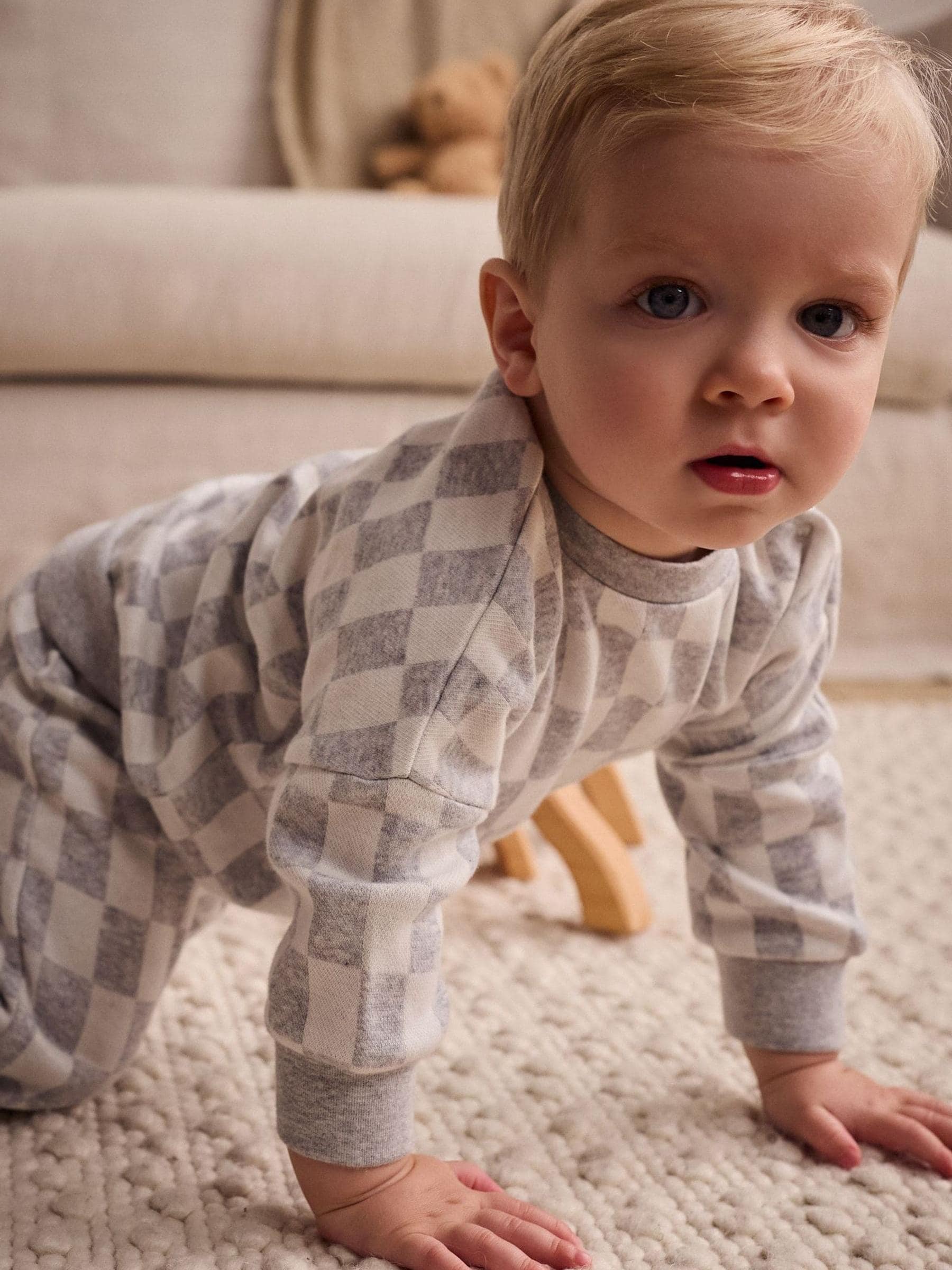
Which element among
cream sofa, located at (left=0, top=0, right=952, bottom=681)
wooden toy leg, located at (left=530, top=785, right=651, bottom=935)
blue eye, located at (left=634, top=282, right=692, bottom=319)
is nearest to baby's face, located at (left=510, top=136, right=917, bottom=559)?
blue eye, located at (left=634, top=282, right=692, bottom=319)

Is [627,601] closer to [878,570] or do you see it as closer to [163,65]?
[878,570]

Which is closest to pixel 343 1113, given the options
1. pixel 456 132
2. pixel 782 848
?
pixel 782 848

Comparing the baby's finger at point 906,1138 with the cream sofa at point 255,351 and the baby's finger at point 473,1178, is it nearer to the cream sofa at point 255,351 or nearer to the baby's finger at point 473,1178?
the baby's finger at point 473,1178

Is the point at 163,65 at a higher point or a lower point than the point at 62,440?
higher

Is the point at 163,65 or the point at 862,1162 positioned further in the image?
the point at 163,65

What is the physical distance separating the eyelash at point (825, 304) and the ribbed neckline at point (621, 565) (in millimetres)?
103

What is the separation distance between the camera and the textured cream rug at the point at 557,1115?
598mm

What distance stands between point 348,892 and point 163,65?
5.00ft

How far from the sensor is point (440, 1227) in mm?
Result: 582

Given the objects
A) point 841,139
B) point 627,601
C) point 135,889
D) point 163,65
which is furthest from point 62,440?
point 841,139

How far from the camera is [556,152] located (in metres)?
0.57

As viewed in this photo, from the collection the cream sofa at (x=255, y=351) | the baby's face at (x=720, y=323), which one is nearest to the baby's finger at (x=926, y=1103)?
the baby's face at (x=720, y=323)

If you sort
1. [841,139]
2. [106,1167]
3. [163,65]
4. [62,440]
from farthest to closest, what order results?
[163,65], [62,440], [106,1167], [841,139]

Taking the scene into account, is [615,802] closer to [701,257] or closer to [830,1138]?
[830,1138]
